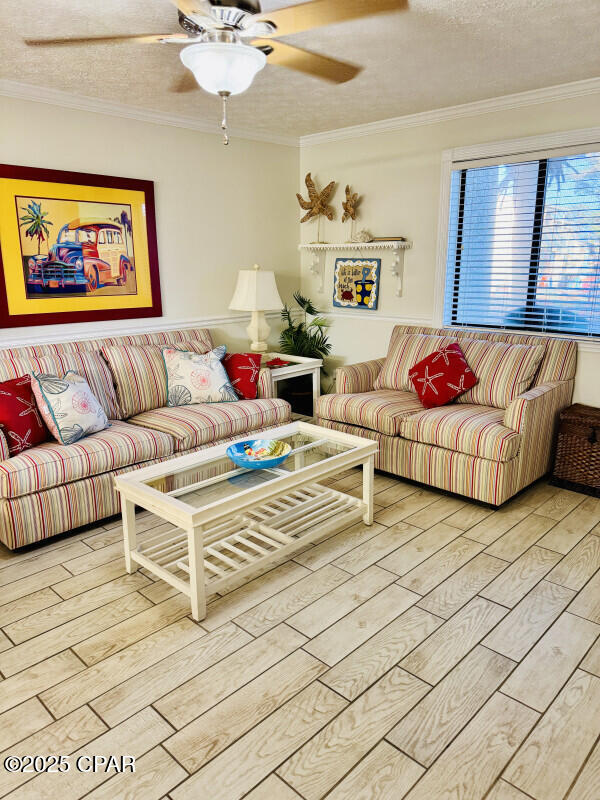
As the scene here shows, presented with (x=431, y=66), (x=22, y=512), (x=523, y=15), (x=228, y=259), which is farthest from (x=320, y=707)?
(x=228, y=259)

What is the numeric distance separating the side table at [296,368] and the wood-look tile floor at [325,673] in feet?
5.64

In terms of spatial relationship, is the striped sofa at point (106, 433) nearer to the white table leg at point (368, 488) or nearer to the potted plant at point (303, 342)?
the potted plant at point (303, 342)

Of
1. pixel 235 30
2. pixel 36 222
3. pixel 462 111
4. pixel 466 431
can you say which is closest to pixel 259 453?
pixel 466 431

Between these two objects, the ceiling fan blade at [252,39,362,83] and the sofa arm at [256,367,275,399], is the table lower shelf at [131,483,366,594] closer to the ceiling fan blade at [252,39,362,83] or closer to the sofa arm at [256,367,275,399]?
the sofa arm at [256,367,275,399]

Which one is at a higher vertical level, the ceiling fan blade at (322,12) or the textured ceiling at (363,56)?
the textured ceiling at (363,56)

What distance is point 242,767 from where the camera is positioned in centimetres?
164

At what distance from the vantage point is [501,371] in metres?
3.67

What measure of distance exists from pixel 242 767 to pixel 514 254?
3526mm

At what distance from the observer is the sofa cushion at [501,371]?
3.62m

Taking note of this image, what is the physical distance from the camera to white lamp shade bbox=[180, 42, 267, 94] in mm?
2125

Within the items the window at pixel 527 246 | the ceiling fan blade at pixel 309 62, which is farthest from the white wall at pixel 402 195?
the ceiling fan blade at pixel 309 62

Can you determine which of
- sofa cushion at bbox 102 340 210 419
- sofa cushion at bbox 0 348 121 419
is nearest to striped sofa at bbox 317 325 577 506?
sofa cushion at bbox 102 340 210 419

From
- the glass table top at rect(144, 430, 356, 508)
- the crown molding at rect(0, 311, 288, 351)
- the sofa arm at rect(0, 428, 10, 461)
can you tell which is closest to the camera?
the glass table top at rect(144, 430, 356, 508)

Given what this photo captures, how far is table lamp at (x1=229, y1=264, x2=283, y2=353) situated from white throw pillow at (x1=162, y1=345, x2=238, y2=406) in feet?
2.26
